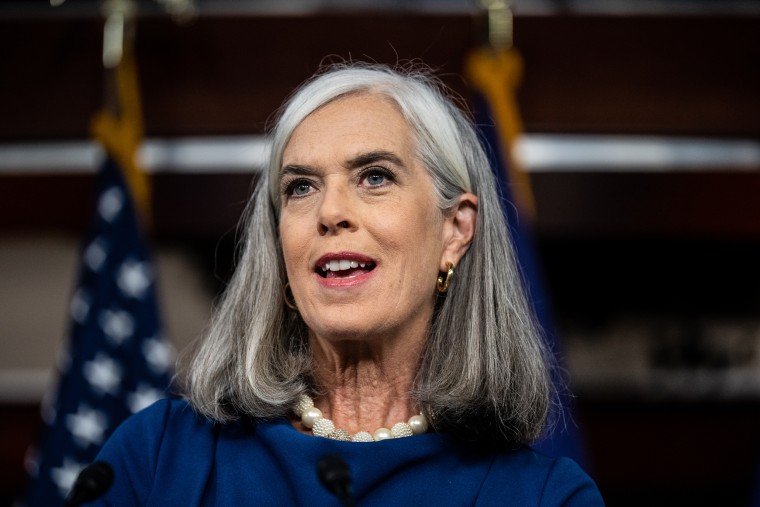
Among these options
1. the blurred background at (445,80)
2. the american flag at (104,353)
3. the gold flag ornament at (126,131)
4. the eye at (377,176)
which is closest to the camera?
the eye at (377,176)

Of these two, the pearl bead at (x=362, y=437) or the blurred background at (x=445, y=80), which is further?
the blurred background at (x=445, y=80)

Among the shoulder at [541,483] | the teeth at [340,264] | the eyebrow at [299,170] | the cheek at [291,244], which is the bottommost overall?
the shoulder at [541,483]

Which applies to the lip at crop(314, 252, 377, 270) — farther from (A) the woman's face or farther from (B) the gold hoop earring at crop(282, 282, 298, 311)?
(B) the gold hoop earring at crop(282, 282, 298, 311)

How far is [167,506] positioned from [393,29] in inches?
88.0

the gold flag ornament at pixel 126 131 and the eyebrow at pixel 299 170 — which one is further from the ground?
the gold flag ornament at pixel 126 131

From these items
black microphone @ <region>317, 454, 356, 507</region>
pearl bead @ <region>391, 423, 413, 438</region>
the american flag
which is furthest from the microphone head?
the american flag

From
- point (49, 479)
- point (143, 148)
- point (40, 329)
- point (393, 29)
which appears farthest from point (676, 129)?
point (40, 329)

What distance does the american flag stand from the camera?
108 inches

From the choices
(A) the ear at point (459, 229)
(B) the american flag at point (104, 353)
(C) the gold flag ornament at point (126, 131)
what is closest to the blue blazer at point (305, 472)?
(A) the ear at point (459, 229)

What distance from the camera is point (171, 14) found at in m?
3.18

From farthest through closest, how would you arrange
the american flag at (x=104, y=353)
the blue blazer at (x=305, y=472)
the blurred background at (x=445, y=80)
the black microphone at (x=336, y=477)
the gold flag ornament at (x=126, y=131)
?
the blurred background at (x=445, y=80) → the gold flag ornament at (x=126, y=131) → the american flag at (x=104, y=353) → the blue blazer at (x=305, y=472) → the black microphone at (x=336, y=477)

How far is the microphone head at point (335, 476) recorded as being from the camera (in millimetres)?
1249

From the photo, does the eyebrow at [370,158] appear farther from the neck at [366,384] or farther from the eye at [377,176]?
the neck at [366,384]

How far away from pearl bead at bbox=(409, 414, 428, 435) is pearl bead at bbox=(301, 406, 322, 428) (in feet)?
0.51
